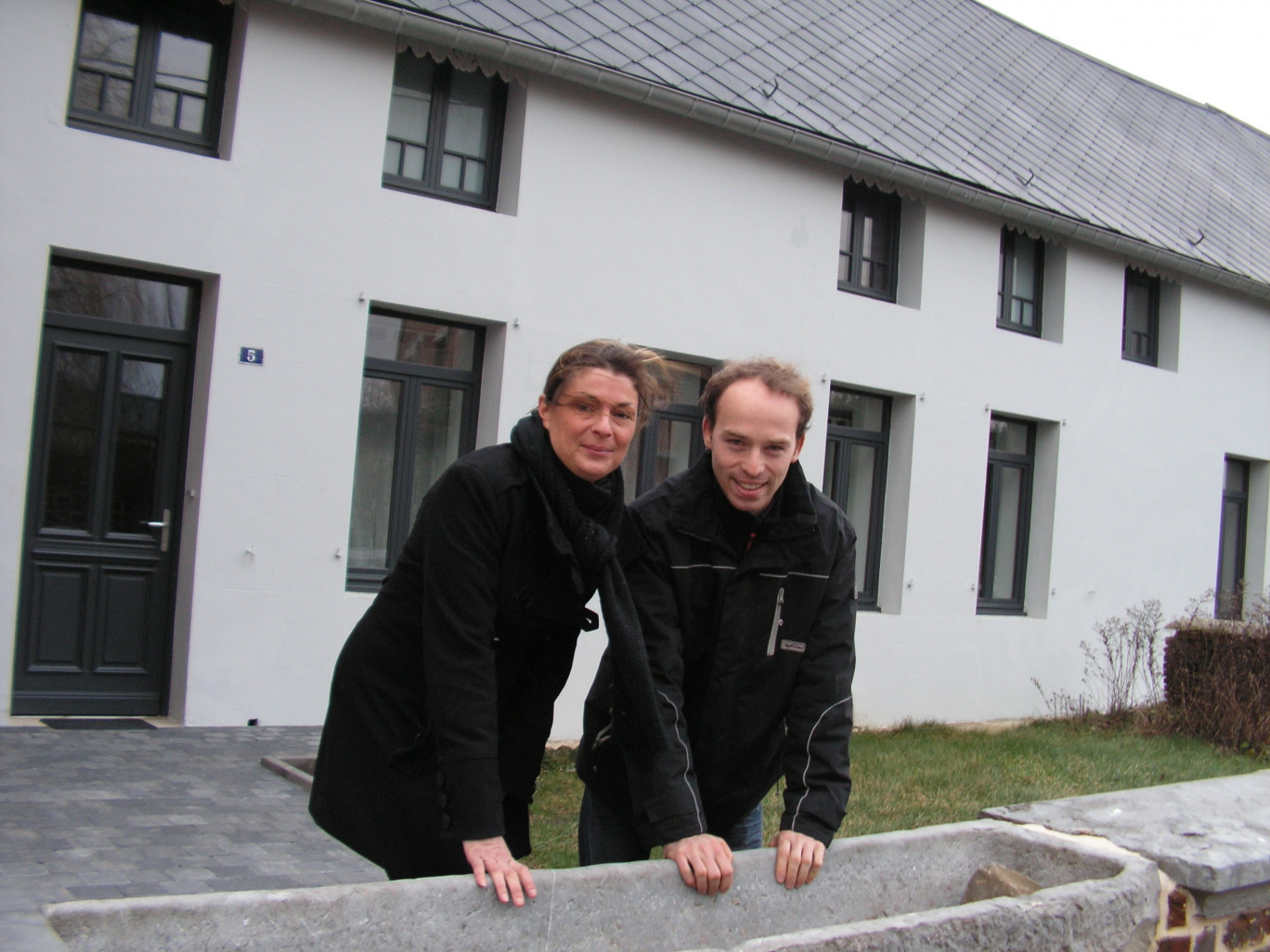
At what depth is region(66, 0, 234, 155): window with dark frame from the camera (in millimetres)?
7543

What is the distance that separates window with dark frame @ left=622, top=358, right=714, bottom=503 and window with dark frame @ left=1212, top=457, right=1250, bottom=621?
804 centimetres

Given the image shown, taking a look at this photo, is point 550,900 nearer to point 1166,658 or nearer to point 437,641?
point 437,641

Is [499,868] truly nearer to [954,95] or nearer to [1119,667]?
[1119,667]

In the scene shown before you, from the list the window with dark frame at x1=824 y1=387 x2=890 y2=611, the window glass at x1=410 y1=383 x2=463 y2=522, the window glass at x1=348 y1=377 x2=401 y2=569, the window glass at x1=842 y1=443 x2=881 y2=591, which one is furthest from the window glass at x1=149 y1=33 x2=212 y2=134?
the window glass at x1=842 y1=443 x2=881 y2=591

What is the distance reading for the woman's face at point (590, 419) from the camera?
2.62m

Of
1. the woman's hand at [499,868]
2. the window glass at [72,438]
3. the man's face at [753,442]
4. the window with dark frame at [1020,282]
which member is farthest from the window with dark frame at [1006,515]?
the woman's hand at [499,868]

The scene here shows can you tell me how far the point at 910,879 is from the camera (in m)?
3.12

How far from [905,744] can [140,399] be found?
20.1ft

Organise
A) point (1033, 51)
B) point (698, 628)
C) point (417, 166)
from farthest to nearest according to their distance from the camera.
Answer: point (1033, 51) < point (417, 166) < point (698, 628)

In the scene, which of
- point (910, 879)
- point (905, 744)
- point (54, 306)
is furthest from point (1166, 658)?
point (54, 306)

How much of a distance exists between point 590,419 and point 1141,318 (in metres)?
12.6

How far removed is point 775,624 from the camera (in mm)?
2857

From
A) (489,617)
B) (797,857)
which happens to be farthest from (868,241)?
(489,617)

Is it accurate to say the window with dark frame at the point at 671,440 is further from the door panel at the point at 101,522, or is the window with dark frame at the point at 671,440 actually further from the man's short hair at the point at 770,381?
the man's short hair at the point at 770,381
